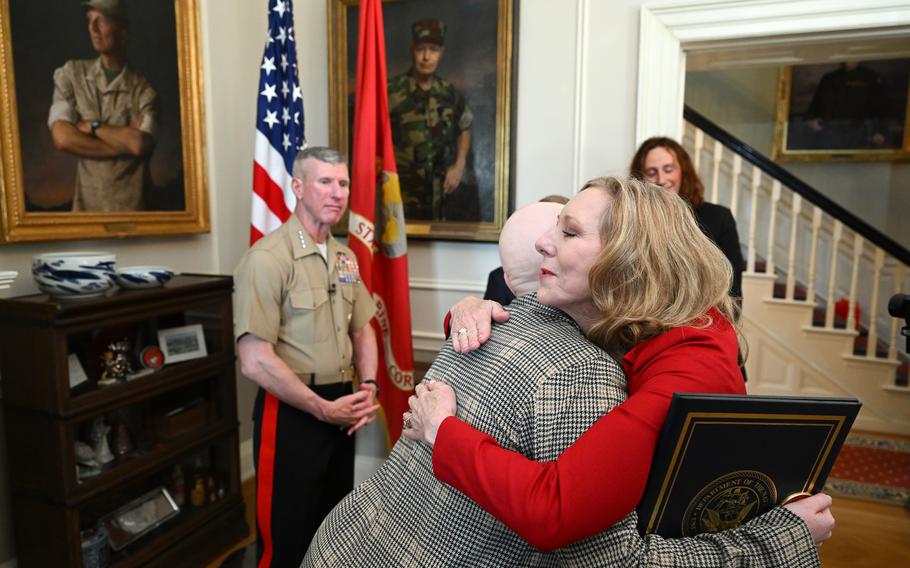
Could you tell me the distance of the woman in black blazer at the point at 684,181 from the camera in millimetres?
2498

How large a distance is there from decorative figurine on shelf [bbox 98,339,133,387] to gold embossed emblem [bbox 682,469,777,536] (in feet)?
6.82

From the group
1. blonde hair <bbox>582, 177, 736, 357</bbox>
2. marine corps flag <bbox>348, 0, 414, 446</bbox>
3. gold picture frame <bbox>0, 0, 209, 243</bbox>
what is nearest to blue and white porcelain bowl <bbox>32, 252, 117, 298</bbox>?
gold picture frame <bbox>0, 0, 209, 243</bbox>

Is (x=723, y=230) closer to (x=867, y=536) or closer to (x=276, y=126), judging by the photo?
(x=867, y=536)

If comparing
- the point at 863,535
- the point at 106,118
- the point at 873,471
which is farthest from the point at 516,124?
the point at 873,471

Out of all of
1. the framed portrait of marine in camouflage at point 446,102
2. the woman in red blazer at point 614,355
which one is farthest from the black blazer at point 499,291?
the woman in red blazer at point 614,355

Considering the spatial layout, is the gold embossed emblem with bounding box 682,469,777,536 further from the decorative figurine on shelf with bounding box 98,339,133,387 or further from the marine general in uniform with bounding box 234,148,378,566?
the decorative figurine on shelf with bounding box 98,339,133,387

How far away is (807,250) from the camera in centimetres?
496

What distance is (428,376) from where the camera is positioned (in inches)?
45.3

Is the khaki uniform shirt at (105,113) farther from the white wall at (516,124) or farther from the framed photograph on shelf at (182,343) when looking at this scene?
the framed photograph on shelf at (182,343)

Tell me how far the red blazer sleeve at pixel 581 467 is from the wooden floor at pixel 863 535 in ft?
7.39

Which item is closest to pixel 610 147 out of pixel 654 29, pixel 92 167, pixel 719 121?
pixel 654 29

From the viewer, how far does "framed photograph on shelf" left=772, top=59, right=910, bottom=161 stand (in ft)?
17.4

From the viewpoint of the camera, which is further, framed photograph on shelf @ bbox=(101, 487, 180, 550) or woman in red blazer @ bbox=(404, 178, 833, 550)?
framed photograph on shelf @ bbox=(101, 487, 180, 550)

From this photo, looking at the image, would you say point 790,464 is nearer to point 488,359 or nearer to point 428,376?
point 488,359
